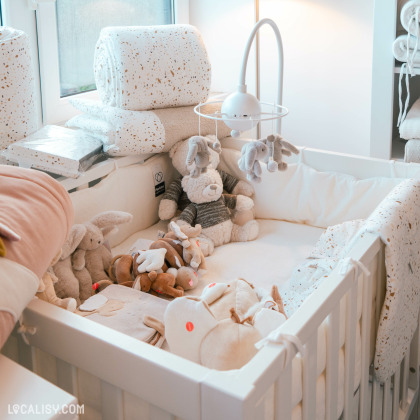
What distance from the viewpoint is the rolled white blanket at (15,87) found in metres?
1.67

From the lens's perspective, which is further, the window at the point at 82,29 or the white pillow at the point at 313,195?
the window at the point at 82,29

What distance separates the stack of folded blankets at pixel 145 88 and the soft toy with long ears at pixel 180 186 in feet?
0.12

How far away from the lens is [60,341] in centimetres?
113

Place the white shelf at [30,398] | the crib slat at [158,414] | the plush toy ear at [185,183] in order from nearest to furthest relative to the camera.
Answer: the white shelf at [30,398] → the crib slat at [158,414] → the plush toy ear at [185,183]

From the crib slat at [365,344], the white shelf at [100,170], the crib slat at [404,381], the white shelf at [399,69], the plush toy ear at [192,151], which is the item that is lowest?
the crib slat at [404,381]

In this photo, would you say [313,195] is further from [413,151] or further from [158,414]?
[158,414]

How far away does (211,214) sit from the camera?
1992 millimetres

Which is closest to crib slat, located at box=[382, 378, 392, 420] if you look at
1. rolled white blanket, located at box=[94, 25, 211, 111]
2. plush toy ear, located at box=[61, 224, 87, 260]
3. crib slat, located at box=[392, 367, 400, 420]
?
crib slat, located at box=[392, 367, 400, 420]

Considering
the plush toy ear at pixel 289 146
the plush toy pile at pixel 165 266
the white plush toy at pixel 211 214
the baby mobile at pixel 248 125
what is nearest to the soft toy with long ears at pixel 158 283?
the plush toy pile at pixel 165 266

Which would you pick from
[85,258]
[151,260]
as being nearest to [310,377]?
[151,260]

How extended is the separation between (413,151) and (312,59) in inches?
27.3

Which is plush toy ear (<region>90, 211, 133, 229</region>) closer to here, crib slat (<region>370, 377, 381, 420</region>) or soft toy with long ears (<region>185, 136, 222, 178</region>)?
soft toy with long ears (<region>185, 136, 222, 178</region>)

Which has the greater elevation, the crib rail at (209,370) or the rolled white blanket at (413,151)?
the rolled white blanket at (413,151)

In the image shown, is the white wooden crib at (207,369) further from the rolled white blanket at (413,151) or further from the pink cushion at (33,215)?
the rolled white blanket at (413,151)
